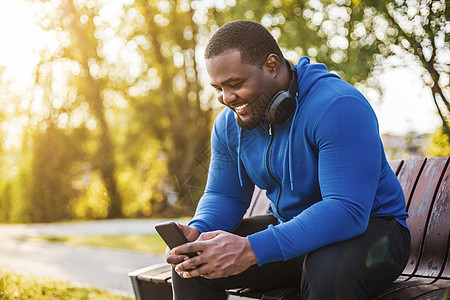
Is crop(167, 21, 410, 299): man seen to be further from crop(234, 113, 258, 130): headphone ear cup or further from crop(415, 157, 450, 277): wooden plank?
crop(415, 157, 450, 277): wooden plank

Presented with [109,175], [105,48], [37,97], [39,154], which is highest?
[105,48]

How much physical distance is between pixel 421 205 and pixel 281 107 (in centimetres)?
117

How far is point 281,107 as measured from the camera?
2.16 metres

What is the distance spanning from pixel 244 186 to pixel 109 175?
49.2 feet

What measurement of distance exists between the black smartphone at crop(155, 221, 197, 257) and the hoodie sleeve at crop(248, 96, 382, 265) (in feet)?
1.16

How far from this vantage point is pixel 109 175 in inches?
670

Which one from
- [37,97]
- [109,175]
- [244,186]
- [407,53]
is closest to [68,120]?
[37,97]

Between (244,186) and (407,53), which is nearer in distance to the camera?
(244,186)

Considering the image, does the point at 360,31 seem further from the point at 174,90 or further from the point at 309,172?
the point at 174,90

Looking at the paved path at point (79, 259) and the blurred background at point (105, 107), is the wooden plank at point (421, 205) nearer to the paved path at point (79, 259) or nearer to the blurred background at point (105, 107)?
the paved path at point (79, 259)

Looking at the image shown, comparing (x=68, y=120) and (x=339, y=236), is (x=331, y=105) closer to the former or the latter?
(x=339, y=236)

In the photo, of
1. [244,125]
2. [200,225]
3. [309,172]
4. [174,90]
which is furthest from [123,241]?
[309,172]

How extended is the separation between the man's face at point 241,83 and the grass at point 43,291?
2707 mm

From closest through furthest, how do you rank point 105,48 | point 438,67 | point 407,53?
1. point 438,67
2. point 407,53
3. point 105,48
